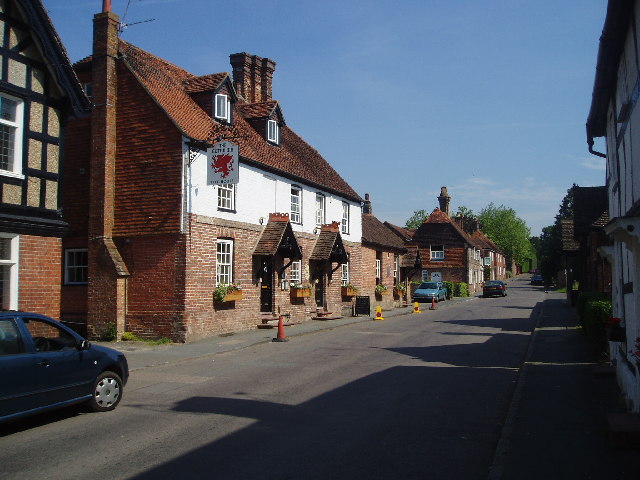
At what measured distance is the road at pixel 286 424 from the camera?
6.34 metres

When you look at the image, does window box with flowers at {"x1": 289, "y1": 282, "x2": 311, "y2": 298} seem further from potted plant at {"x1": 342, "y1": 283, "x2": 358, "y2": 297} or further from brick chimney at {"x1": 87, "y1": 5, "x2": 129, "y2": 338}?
brick chimney at {"x1": 87, "y1": 5, "x2": 129, "y2": 338}

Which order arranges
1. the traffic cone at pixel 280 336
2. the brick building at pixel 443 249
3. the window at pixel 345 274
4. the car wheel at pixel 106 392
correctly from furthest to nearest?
the brick building at pixel 443 249, the window at pixel 345 274, the traffic cone at pixel 280 336, the car wheel at pixel 106 392

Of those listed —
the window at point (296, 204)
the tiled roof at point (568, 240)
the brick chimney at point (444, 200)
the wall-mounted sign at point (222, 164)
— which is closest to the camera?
the wall-mounted sign at point (222, 164)

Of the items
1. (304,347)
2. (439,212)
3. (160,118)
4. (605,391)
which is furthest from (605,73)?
(439,212)

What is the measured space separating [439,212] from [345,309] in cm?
3376

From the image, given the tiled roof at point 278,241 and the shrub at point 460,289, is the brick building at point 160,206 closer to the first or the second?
the tiled roof at point 278,241

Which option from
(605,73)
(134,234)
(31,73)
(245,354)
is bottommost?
(245,354)

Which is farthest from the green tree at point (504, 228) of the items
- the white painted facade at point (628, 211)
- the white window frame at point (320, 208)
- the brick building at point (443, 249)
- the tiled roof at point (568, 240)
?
the white painted facade at point (628, 211)

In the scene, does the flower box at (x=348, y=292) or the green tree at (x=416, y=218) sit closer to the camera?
the flower box at (x=348, y=292)

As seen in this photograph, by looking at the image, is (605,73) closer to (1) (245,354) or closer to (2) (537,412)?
(2) (537,412)

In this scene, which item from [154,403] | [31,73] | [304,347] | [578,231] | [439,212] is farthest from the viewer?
[439,212]

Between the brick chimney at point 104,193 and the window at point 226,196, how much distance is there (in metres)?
3.46

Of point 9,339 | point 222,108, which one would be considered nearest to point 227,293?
point 222,108

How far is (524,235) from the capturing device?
401ft
